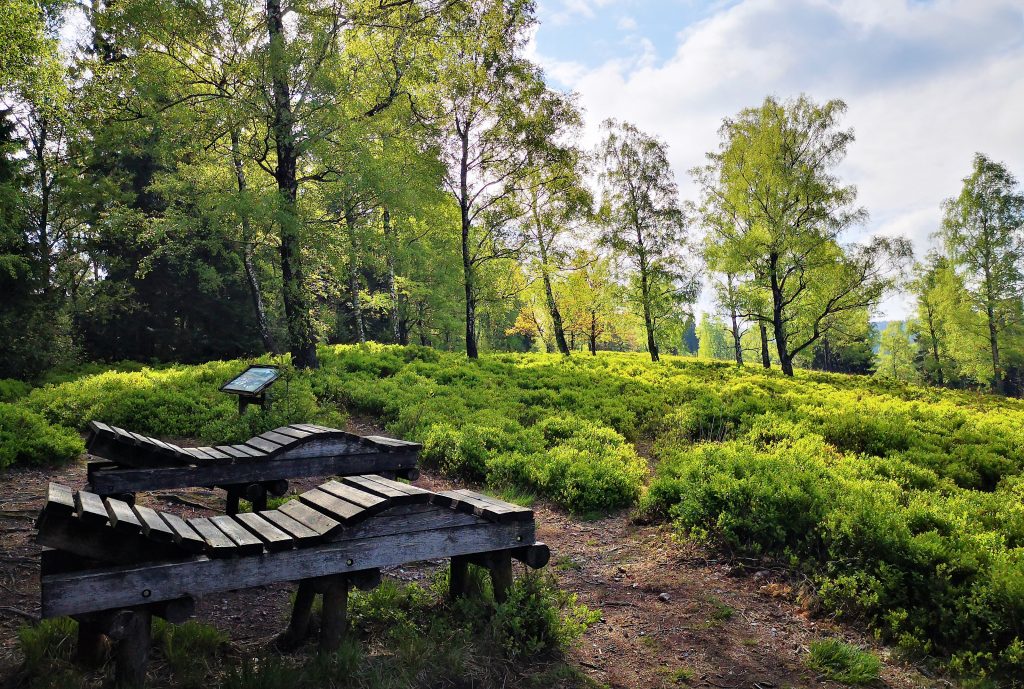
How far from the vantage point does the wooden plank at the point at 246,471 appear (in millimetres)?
4875

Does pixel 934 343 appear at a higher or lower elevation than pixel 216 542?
higher

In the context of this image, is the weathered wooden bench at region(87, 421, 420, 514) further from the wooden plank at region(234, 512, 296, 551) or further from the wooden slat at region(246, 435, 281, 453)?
the wooden plank at region(234, 512, 296, 551)

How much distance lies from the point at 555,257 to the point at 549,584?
67.0 feet

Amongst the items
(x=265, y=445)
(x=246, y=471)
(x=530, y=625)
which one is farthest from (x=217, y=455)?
(x=530, y=625)

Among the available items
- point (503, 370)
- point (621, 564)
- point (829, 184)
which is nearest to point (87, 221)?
point (503, 370)

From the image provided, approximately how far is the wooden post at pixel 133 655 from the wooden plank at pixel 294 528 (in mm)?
758

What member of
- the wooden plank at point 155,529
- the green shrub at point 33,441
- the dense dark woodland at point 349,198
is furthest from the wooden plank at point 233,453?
the dense dark woodland at point 349,198

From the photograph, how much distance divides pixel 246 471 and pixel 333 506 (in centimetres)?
220

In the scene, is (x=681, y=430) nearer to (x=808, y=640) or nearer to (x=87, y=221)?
(x=808, y=640)

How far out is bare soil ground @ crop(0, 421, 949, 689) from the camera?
389 centimetres

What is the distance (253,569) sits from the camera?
10.3 ft

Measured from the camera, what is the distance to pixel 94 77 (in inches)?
543

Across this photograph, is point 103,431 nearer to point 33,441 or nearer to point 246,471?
point 246,471

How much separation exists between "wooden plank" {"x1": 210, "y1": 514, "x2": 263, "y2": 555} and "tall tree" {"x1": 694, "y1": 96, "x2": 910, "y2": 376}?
2432 centimetres
